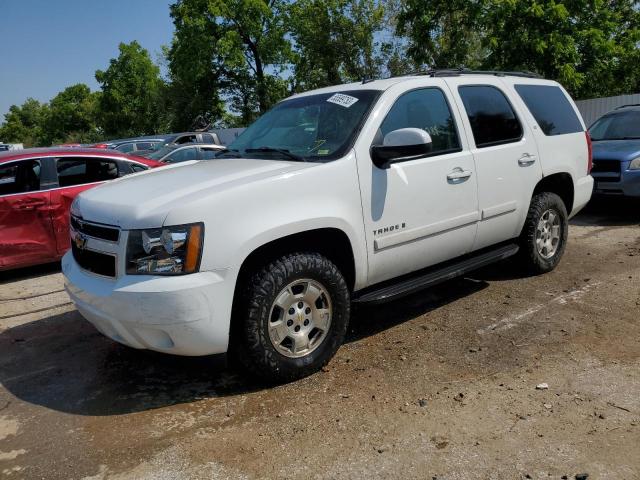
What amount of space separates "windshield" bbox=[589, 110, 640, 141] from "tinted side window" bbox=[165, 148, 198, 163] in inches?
311

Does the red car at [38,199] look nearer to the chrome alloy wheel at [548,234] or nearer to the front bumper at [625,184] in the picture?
the chrome alloy wheel at [548,234]

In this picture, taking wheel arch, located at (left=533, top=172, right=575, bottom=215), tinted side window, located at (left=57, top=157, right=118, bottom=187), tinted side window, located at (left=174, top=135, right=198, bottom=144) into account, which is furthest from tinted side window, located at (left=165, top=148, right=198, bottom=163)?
wheel arch, located at (left=533, top=172, right=575, bottom=215)

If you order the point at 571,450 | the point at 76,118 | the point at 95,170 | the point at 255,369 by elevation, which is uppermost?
the point at 76,118

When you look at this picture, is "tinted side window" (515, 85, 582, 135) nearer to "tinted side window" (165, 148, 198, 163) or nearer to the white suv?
the white suv

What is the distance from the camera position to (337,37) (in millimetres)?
29484

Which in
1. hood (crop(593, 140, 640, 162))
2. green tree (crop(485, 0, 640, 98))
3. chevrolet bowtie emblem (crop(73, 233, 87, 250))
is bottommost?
A: hood (crop(593, 140, 640, 162))

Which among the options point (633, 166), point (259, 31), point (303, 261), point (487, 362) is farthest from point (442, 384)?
point (259, 31)

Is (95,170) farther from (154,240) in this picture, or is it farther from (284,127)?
(154,240)

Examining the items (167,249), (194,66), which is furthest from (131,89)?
(167,249)

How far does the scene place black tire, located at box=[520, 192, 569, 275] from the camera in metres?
5.27

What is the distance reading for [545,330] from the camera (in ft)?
14.1

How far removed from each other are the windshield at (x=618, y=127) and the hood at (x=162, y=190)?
293 inches

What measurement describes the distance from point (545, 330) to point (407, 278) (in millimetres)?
1145

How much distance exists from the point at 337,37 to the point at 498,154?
26.7 meters
